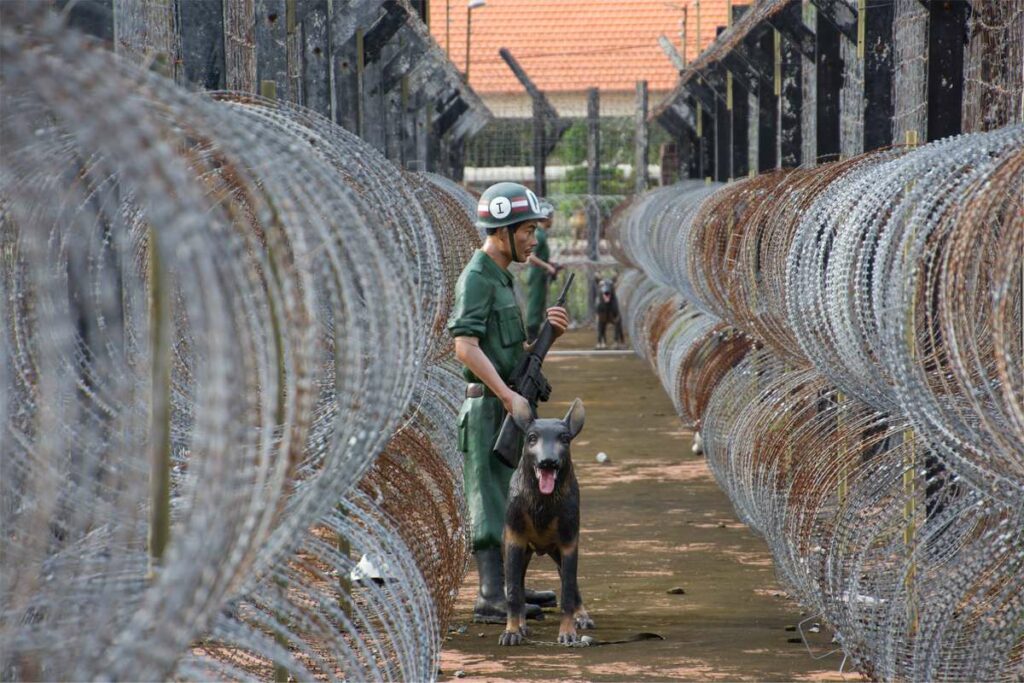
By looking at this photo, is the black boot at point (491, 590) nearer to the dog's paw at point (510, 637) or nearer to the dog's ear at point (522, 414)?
the dog's paw at point (510, 637)

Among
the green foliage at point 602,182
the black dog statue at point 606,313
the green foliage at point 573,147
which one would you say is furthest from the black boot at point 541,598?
the green foliage at point 573,147

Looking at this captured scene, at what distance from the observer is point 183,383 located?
5223 mm

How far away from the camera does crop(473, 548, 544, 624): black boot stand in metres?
7.32

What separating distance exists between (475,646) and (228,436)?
4729 millimetres

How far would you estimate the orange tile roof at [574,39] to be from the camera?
114 feet

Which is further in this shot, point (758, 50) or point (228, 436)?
point (758, 50)

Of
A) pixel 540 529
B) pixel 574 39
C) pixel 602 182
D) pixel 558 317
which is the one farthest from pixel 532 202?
pixel 574 39

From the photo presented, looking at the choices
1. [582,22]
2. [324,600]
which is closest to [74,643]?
[324,600]

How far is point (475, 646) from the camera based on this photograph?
689 centimetres

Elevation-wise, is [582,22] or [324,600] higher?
[582,22]

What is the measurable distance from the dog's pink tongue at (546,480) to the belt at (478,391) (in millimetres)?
588

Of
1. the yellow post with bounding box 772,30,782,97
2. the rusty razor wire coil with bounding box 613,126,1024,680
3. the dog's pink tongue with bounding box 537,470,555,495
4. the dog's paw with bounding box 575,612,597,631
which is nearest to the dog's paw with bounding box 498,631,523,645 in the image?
the dog's paw with bounding box 575,612,597,631

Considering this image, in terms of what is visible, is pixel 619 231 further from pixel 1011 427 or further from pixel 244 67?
pixel 1011 427

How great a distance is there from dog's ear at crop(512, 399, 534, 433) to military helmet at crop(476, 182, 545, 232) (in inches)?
31.0
